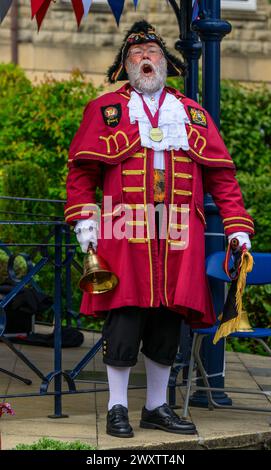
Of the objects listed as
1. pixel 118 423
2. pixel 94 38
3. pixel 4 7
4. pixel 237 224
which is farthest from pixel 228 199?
pixel 94 38

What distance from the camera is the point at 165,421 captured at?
6645 mm

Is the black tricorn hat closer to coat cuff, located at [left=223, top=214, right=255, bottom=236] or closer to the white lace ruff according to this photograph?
the white lace ruff

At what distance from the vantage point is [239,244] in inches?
259

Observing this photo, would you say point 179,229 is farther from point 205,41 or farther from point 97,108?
point 205,41

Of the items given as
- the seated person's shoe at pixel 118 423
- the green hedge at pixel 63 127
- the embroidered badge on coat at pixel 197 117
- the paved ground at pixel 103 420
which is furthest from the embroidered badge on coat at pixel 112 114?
the green hedge at pixel 63 127

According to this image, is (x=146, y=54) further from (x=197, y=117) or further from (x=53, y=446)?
(x=53, y=446)

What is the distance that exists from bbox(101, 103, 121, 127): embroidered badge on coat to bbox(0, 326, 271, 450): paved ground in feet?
5.03

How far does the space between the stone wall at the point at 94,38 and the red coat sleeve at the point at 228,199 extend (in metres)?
10.3

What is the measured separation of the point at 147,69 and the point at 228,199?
30.2 inches

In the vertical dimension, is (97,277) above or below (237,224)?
below

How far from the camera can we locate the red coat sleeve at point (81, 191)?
650 centimetres

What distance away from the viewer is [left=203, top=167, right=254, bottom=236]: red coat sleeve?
6609 mm

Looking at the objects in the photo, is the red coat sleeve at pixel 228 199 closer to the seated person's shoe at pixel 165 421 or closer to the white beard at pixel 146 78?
the white beard at pixel 146 78

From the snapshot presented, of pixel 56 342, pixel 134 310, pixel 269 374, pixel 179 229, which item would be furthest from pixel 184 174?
pixel 269 374
